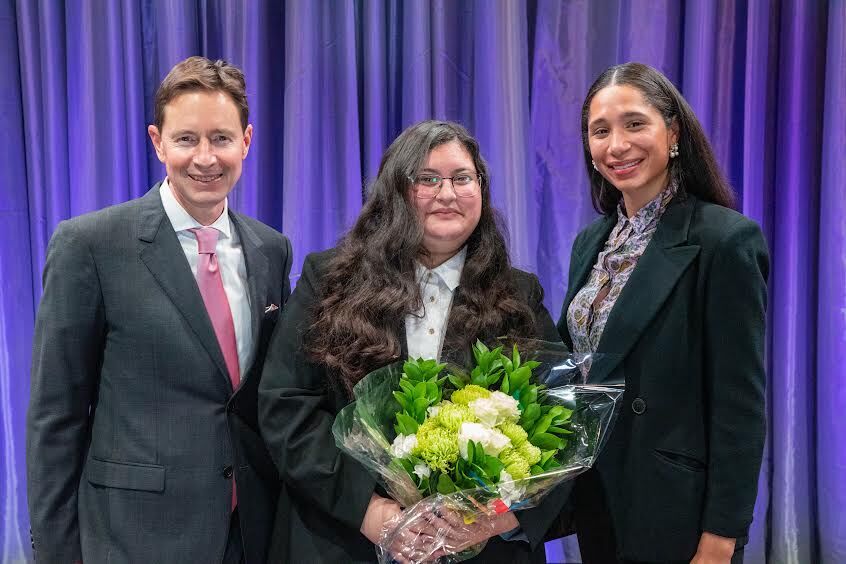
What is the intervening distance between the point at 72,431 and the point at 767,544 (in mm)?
2846

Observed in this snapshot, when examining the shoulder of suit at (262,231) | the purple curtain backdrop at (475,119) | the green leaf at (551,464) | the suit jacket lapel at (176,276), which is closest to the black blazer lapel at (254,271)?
the shoulder of suit at (262,231)

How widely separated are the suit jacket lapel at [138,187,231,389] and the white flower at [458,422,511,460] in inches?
27.8

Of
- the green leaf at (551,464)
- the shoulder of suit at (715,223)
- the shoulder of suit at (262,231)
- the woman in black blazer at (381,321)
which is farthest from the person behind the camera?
the shoulder of suit at (262,231)

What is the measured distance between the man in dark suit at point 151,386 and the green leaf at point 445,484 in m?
0.62

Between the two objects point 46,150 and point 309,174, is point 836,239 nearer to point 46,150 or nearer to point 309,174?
point 309,174

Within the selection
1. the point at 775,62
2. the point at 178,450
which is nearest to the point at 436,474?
the point at 178,450

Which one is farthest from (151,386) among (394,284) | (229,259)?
(394,284)

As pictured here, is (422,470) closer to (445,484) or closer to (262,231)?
(445,484)

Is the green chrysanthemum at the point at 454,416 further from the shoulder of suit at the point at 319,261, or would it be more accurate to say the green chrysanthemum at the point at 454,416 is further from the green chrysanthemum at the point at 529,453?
the shoulder of suit at the point at 319,261

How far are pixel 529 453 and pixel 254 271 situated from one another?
92cm

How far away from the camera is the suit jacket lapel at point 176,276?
1.82m

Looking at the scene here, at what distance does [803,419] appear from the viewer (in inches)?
124

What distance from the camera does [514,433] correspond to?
58.4 inches

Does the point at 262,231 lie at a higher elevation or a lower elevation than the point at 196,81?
lower
